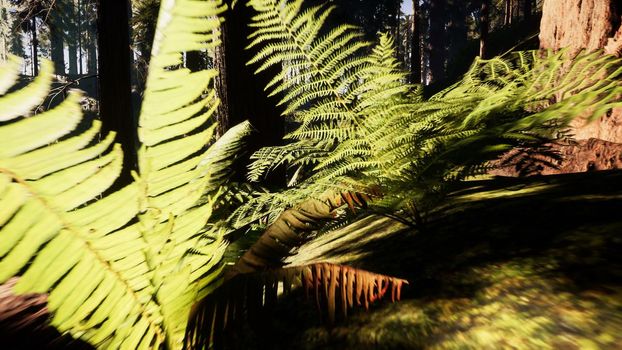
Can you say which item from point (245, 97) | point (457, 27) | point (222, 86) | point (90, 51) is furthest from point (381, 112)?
point (90, 51)

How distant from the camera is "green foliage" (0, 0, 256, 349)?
0.56 meters

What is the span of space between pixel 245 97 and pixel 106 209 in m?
2.74

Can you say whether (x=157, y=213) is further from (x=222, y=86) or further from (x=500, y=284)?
(x=222, y=86)

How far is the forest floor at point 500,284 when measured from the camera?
660mm

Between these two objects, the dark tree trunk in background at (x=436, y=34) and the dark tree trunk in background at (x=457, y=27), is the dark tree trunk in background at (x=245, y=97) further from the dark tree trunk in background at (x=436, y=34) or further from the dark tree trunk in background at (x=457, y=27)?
the dark tree trunk in background at (x=457, y=27)

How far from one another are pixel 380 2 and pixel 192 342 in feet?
100

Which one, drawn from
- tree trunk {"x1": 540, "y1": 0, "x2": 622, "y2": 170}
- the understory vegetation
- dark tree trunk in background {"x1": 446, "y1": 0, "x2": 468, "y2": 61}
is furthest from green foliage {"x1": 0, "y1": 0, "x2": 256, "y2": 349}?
dark tree trunk in background {"x1": 446, "y1": 0, "x2": 468, "y2": 61}

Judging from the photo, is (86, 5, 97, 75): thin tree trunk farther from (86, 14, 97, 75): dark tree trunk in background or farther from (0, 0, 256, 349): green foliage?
(0, 0, 256, 349): green foliage

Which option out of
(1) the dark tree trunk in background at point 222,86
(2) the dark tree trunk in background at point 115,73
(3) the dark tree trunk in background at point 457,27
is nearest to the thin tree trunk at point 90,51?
(3) the dark tree trunk in background at point 457,27

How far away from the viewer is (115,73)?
5484 millimetres

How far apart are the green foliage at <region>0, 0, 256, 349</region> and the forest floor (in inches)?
11.2

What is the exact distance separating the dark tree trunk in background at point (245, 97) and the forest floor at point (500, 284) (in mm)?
2194

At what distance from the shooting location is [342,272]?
749 mm

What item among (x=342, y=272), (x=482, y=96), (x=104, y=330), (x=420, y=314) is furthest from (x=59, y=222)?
(x=482, y=96)
